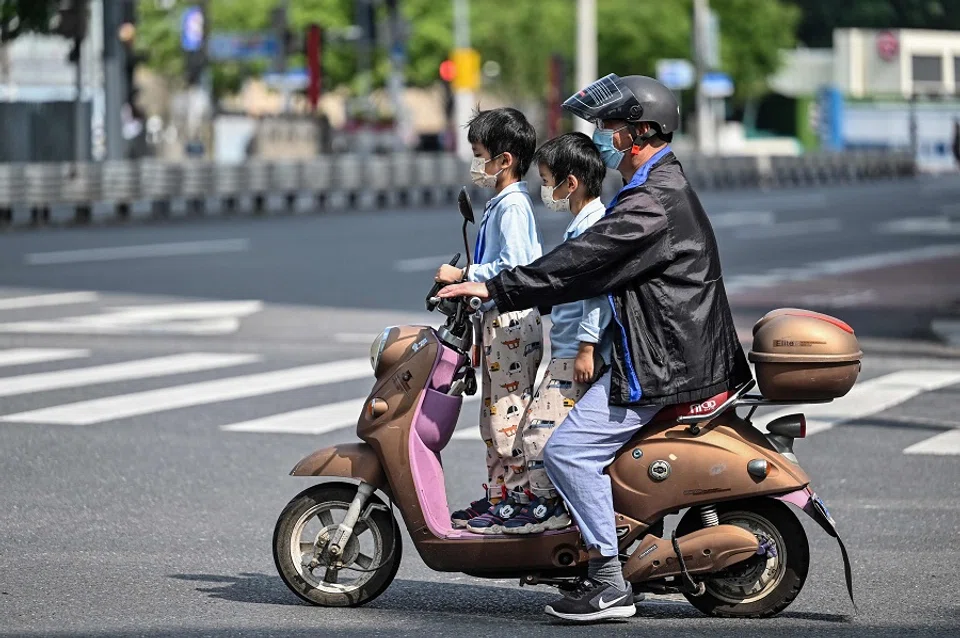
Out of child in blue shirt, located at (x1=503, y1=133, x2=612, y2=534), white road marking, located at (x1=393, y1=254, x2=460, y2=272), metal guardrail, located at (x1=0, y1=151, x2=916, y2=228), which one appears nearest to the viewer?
child in blue shirt, located at (x1=503, y1=133, x2=612, y2=534)

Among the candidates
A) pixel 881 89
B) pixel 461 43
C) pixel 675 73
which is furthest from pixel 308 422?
pixel 461 43

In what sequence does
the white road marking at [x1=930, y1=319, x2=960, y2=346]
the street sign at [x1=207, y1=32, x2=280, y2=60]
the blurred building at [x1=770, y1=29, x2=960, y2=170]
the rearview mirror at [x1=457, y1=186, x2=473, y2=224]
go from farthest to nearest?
the street sign at [x1=207, y1=32, x2=280, y2=60] → the blurred building at [x1=770, y1=29, x2=960, y2=170] → the white road marking at [x1=930, y1=319, x2=960, y2=346] → the rearview mirror at [x1=457, y1=186, x2=473, y2=224]

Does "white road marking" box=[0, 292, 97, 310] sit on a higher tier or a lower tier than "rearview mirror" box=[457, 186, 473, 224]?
lower

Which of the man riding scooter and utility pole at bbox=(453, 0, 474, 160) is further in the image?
utility pole at bbox=(453, 0, 474, 160)

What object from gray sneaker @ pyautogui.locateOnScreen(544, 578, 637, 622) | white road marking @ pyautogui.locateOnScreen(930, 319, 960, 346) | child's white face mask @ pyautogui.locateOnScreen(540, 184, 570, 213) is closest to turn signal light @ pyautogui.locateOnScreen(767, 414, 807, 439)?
gray sneaker @ pyautogui.locateOnScreen(544, 578, 637, 622)

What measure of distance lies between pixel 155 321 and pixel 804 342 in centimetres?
1086

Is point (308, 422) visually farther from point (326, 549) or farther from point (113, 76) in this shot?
point (113, 76)

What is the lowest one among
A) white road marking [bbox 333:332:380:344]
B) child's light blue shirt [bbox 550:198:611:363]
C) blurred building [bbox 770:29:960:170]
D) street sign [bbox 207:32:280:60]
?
white road marking [bbox 333:332:380:344]

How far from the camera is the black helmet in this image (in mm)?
5672

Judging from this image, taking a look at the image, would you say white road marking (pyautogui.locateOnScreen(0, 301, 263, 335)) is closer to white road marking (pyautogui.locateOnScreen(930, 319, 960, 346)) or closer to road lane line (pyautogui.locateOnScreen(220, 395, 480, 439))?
road lane line (pyautogui.locateOnScreen(220, 395, 480, 439))

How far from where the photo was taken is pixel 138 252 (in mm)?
23500

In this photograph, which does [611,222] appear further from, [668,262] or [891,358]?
[891,358]

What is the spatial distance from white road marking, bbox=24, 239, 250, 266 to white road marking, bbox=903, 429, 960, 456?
546 inches

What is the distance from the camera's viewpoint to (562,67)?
53.3m
